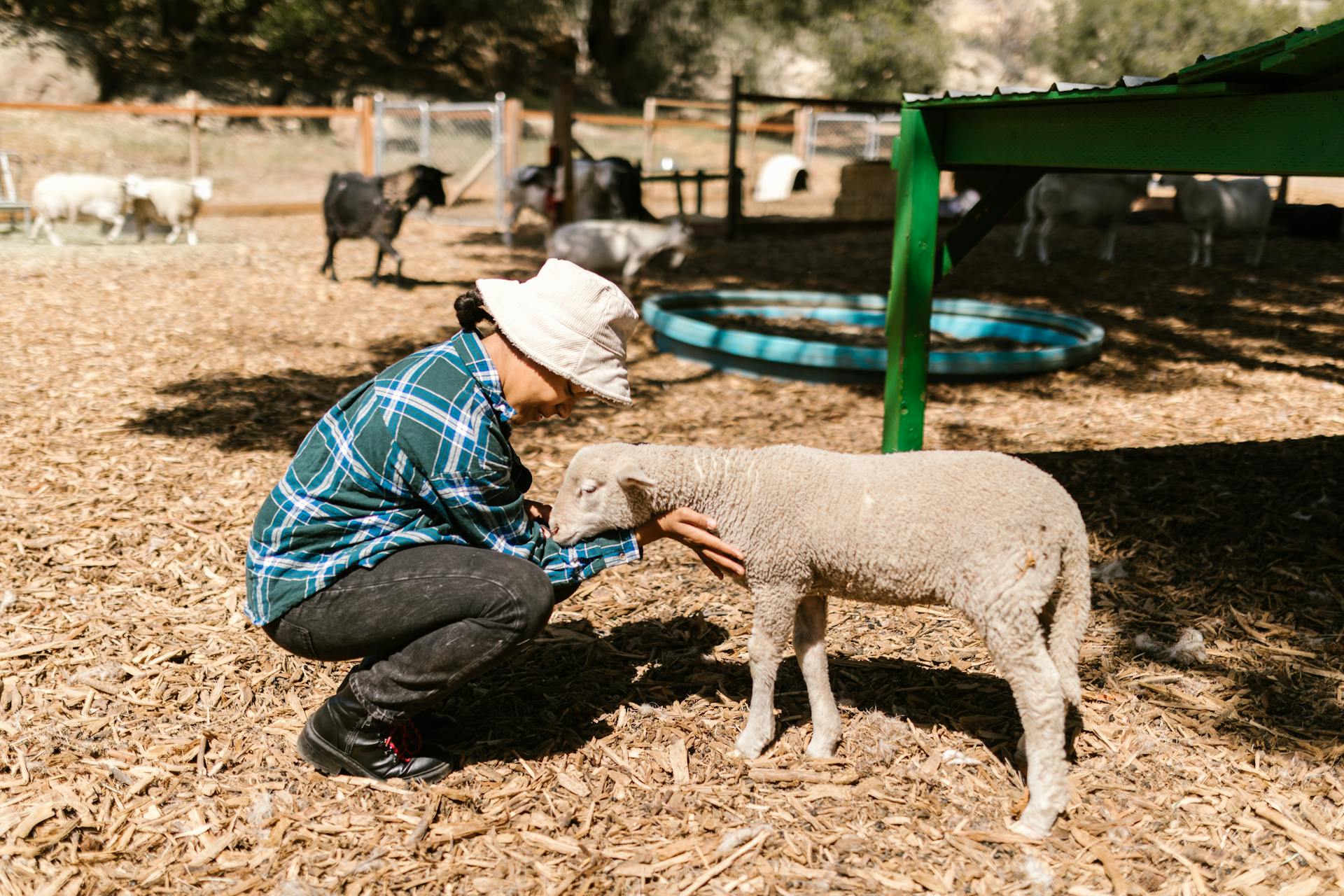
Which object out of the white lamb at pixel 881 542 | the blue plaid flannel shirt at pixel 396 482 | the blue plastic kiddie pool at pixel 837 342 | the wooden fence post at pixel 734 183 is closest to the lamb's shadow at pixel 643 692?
the white lamb at pixel 881 542

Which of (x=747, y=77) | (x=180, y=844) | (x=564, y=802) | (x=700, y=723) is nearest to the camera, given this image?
(x=180, y=844)

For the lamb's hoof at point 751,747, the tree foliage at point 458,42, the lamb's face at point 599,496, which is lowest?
the lamb's hoof at point 751,747

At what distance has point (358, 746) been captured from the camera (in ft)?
9.96

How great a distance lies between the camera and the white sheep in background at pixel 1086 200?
1320cm

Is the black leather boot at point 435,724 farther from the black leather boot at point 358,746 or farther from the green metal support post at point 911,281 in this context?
the green metal support post at point 911,281

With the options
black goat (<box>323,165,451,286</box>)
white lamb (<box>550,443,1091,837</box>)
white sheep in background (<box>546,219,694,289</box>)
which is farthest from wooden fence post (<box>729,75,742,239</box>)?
white lamb (<box>550,443,1091,837</box>)

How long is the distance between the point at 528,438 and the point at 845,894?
165 inches

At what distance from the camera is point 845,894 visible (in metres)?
2.66

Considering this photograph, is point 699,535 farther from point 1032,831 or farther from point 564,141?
point 564,141

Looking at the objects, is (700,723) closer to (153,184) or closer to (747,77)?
(153,184)

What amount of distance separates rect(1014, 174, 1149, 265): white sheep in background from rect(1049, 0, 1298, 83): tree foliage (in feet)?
83.1

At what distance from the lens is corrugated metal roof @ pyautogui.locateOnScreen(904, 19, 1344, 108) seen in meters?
3.04

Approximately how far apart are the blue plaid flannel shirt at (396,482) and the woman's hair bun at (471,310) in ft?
0.14

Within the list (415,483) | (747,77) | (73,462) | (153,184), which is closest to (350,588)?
(415,483)
